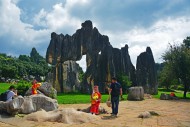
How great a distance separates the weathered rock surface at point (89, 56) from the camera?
39812 mm

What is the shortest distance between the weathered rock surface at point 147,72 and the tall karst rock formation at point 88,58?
56.5 inches

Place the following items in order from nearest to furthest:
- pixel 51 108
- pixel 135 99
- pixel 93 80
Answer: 1. pixel 51 108
2. pixel 135 99
3. pixel 93 80

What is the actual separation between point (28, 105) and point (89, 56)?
103ft

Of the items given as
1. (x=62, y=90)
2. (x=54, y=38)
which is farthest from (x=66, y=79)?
(x=54, y=38)

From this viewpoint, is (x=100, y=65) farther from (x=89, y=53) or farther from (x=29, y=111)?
(x=29, y=111)

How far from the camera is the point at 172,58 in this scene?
3164 cm

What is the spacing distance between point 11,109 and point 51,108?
2.39m

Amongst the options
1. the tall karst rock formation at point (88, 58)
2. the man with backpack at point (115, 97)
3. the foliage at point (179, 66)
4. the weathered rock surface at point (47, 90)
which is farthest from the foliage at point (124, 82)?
the man with backpack at point (115, 97)

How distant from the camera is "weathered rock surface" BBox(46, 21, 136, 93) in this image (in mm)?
39812

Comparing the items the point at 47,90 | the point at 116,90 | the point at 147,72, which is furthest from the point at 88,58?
the point at 116,90

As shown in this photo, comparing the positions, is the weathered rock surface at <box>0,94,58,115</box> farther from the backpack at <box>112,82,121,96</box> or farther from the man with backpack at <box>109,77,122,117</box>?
the backpack at <box>112,82,121,96</box>

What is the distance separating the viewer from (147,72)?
39156mm

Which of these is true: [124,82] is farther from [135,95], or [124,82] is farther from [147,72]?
[135,95]

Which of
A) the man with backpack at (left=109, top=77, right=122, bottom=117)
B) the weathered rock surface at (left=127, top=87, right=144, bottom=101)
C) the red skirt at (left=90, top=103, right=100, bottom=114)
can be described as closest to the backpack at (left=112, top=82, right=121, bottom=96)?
the man with backpack at (left=109, top=77, right=122, bottom=117)
